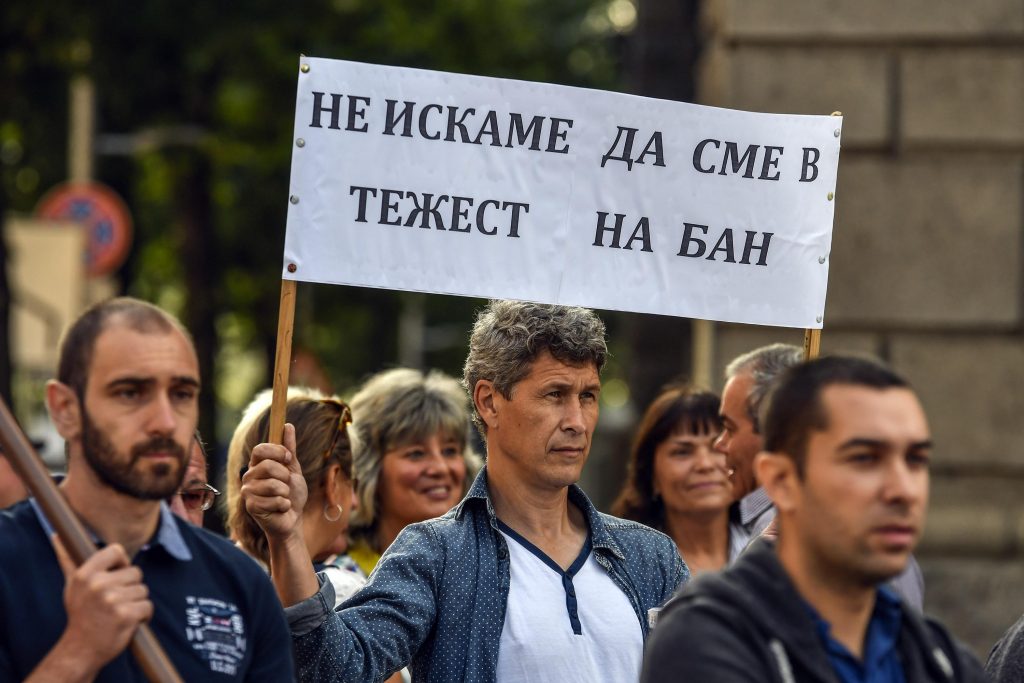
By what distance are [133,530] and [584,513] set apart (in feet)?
5.08

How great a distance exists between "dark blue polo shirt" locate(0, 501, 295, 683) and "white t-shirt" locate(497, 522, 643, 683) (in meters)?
0.85

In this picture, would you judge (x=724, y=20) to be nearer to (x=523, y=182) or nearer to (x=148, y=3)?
(x=523, y=182)

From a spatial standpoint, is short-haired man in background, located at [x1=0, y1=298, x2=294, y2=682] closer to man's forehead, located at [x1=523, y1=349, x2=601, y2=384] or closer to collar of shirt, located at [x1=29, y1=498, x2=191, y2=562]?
collar of shirt, located at [x1=29, y1=498, x2=191, y2=562]

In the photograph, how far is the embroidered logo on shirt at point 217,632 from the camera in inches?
129

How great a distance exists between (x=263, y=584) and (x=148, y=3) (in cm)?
975

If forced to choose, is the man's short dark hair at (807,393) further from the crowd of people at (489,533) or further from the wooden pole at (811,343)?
the wooden pole at (811,343)

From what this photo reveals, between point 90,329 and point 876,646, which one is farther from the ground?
point 90,329

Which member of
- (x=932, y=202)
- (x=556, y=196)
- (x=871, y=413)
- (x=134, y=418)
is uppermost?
(x=932, y=202)

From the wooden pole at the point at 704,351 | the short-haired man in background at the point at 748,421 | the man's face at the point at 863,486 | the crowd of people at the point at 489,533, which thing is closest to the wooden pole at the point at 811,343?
the crowd of people at the point at 489,533

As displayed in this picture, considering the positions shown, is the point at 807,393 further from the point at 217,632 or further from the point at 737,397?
the point at 737,397

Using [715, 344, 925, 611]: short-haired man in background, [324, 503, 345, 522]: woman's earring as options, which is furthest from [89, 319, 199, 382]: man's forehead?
[715, 344, 925, 611]: short-haired man in background

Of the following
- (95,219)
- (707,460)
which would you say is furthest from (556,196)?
(95,219)

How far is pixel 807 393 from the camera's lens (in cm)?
313

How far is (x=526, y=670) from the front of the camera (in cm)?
414
